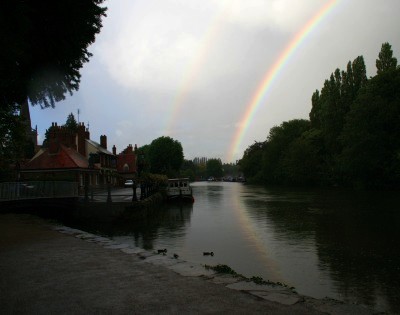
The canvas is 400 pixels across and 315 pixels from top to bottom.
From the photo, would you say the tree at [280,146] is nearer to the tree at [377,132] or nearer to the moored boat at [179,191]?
the tree at [377,132]

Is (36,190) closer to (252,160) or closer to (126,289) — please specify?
(126,289)

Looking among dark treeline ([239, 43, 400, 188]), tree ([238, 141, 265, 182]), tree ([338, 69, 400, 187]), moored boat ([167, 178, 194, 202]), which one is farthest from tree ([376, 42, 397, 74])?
tree ([238, 141, 265, 182])

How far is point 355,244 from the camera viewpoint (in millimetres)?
17781

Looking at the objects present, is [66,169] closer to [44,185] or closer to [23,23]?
[44,185]

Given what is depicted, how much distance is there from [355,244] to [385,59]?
50.9m

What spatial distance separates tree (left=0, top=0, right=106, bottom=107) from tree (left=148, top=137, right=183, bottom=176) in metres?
104

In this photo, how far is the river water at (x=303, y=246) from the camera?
11.4 metres

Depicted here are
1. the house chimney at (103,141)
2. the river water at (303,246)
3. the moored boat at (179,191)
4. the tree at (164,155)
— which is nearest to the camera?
the river water at (303,246)

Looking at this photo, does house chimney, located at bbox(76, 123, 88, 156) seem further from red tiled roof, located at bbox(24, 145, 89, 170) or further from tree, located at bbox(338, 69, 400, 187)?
tree, located at bbox(338, 69, 400, 187)

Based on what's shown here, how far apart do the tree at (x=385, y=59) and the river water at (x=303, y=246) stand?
36.9 m

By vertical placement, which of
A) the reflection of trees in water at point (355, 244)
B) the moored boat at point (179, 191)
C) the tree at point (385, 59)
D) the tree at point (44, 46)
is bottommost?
the reflection of trees in water at point (355, 244)

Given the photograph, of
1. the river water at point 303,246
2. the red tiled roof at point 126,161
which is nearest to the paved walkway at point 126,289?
the river water at point 303,246

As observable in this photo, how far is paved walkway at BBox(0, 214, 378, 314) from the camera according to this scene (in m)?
5.62

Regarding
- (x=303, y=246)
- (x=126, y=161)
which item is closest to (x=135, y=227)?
(x=303, y=246)
